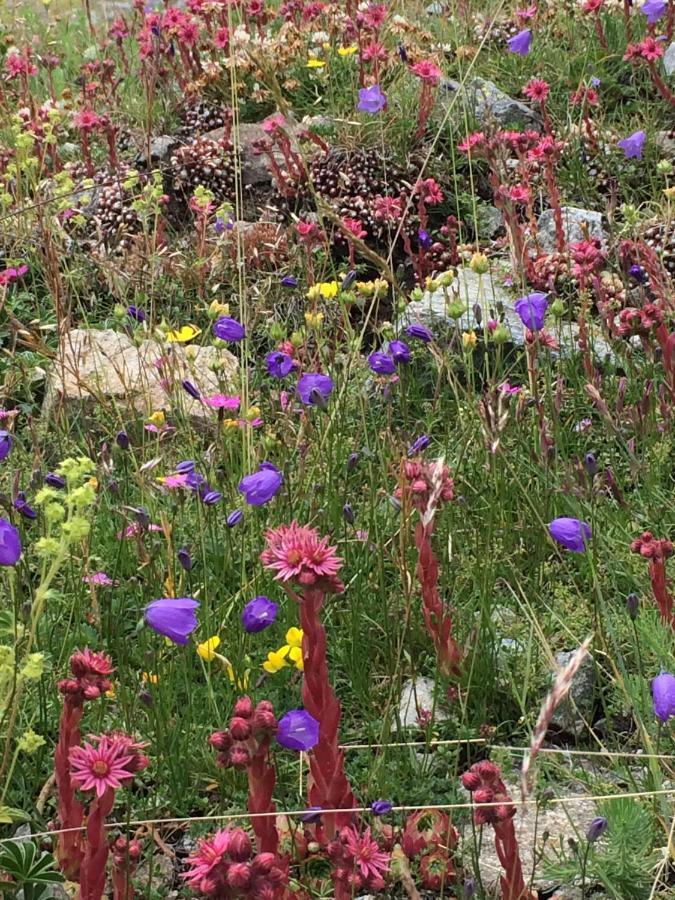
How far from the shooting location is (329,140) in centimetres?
536

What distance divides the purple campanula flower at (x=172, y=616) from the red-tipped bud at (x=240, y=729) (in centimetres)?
45

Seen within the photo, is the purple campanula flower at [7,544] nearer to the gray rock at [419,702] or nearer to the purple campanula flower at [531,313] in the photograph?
the gray rock at [419,702]

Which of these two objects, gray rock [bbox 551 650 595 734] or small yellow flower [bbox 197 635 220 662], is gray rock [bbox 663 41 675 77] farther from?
small yellow flower [bbox 197 635 220 662]

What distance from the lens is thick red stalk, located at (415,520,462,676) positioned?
7.11 feet

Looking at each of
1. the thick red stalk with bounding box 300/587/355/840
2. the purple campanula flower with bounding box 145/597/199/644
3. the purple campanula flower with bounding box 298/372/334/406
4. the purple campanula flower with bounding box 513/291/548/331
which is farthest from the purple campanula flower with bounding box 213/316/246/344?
the thick red stalk with bounding box 300/587/355/840

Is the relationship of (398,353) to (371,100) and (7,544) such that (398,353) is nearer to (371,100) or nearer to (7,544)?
(7,544)

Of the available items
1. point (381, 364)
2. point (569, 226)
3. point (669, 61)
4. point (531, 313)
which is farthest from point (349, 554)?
point (669, 61)

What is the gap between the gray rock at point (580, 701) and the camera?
2232 millimetres

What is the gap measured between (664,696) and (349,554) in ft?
3.29

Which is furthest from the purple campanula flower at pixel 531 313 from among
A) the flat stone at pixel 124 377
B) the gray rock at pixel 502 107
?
the gray rock at pixel 502 107

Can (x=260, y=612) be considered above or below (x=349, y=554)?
above

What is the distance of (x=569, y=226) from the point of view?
4512 millimetres

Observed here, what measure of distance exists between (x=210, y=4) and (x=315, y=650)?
17.3 feet

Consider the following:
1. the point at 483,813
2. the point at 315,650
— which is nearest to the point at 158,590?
the point at 315,650
